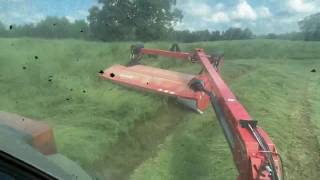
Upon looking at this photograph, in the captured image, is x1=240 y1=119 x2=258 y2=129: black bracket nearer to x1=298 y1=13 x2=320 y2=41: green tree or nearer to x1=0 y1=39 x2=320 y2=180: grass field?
x1=0 y1=39 x2=320 y2=180: grass field

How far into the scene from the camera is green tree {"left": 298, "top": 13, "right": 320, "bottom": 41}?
2.74m

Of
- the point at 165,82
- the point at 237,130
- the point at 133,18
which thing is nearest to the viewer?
the point at 237,130

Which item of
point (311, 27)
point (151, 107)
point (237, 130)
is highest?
point (311, 27)

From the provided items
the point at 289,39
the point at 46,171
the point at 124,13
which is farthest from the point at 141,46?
the point at 46,171

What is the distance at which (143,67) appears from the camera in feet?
12.1

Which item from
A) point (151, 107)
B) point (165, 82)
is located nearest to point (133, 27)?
point (151, 107)

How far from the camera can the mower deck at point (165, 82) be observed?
137 inches

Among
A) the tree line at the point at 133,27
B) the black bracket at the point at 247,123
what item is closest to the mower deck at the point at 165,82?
the tree line at the point at 133,27

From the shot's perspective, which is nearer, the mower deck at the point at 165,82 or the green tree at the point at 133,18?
the green tree at the point at 133,18

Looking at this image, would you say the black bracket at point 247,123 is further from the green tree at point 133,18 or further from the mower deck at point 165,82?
the mower deck at point 165,82

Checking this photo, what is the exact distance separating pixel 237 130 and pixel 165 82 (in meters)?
→ 1.31

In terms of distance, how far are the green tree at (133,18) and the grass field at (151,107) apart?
0.34 feet

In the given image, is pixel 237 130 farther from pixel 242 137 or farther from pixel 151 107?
pixel 151 107

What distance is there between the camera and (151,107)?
11.4 feet
